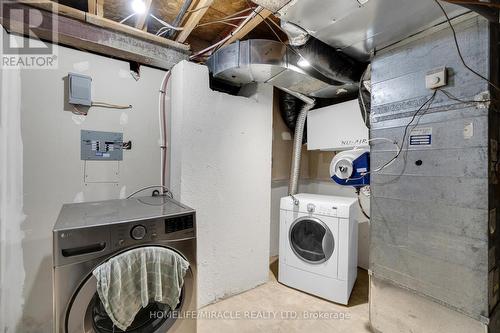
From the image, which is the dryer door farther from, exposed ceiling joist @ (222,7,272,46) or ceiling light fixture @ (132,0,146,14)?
ceiling light fixture @ (132,0,146,14)

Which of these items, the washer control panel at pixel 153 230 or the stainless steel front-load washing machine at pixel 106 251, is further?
the washer control panel at pixel 153 230

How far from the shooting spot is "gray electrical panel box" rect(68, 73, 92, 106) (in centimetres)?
161

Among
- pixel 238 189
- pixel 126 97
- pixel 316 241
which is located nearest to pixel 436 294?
pixel 316 241

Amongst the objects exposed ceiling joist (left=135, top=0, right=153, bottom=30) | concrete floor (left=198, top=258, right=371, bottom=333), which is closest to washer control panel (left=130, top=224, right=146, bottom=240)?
concrete floor (left=198, top=258, right=371, bottom=333)

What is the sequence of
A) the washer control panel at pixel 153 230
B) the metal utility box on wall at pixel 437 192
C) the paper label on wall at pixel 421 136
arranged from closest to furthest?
the washer control panel at pixel 153 230 → the metal utility box on wall at pixel 437 192 → the paper label on wall at pixel 421 136

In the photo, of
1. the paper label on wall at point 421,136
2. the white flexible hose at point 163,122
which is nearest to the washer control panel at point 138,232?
the white flexible hose at point 163,122

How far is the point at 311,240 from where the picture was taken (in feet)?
7.32

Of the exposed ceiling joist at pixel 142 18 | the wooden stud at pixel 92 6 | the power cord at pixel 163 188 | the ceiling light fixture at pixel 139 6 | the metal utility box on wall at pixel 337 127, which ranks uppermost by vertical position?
the ceiling light fixture at pixel 139 6

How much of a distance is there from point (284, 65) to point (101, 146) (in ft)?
5.21

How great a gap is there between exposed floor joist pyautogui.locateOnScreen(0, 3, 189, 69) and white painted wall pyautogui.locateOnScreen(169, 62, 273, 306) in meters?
0.20

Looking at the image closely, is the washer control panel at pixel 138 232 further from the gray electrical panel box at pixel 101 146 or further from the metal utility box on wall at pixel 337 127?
the metal utility box on wall at pixel 337 127

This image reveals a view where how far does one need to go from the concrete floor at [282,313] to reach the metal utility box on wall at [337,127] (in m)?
1.50

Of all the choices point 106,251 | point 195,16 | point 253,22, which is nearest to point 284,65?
point 253,22

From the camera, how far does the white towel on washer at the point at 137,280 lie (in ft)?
3.46
